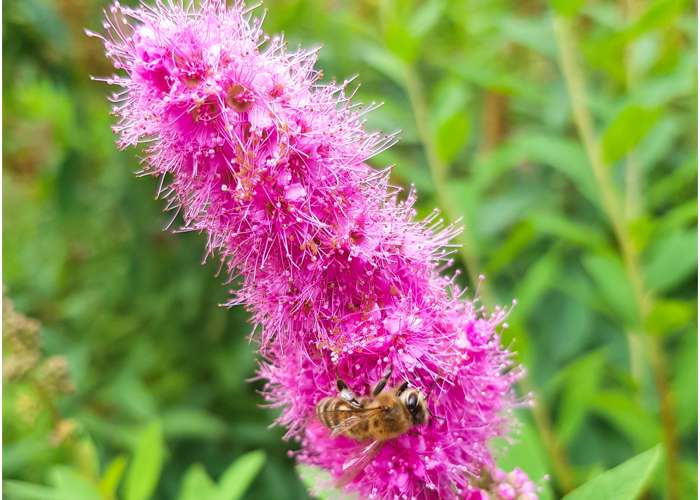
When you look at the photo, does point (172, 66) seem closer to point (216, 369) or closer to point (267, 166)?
point (267, 166)

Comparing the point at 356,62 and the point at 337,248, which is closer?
the point at 337,248

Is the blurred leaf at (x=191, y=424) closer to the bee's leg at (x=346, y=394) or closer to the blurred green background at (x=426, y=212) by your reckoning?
the blurred green background at (x=426, y=212)

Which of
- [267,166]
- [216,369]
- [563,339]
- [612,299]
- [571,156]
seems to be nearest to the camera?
[267,166]

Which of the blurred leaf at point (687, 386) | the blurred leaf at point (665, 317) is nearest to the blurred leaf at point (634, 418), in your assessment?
the blurred leaf at point (687, 386)

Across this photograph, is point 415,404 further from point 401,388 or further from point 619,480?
point 619,480

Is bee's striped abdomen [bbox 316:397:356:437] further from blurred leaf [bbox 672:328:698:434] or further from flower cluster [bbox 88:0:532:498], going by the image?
blurred leaf [bbox 672:328:698:434]

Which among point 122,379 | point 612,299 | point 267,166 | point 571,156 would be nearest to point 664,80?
point 571,156
